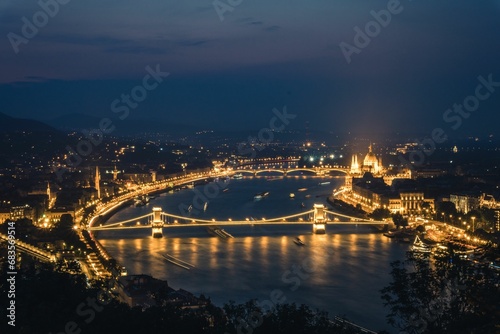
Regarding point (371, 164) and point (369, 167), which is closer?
point (369, 167)

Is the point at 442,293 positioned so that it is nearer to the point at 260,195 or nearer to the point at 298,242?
the point at 298,242

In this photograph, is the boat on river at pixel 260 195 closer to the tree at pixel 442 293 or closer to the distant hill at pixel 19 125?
the tree at pixel 442 293

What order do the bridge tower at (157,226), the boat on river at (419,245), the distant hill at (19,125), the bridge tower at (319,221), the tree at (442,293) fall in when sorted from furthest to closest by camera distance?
the distant hill at (19,125), the bridge tower at (319,221), the bridge tower at (157,226), the boat on river at (419,245), the tree at (442,293)

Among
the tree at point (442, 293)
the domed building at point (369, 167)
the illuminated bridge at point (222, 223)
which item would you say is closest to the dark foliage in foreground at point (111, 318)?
the tree at point (442, 293)

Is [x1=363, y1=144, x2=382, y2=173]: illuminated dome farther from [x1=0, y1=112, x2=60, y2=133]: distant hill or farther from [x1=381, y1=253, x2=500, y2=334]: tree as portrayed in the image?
[x1=381, y1=253, x2=500, y2=334]: tree

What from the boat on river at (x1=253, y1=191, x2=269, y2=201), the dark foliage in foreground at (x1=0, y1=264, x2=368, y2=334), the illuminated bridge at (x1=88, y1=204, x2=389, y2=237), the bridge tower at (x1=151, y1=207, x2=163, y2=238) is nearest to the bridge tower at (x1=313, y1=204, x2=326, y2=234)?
the illuminated bridge at (x1=88, y1=204, x2=389, y2=237)

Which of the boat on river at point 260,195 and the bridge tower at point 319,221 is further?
the boat on river at point 260,195

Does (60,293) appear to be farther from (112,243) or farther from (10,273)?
(112,243)

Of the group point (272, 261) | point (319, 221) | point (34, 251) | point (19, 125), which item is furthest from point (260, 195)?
point (19, 125)
